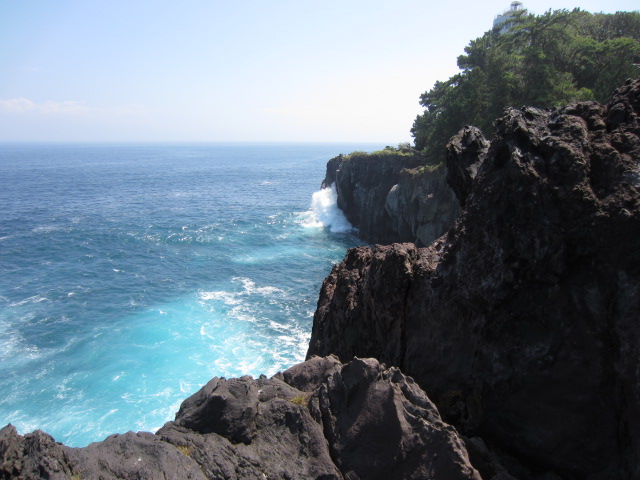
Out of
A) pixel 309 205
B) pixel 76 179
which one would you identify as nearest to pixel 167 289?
pixel 309 205

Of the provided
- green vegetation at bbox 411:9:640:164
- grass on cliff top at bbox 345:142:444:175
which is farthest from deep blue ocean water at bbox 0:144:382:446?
green vegetation at bbox 411:9:640:164

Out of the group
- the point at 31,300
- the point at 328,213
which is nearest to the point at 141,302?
the point at 31,300

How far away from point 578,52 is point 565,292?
4943 centimetres

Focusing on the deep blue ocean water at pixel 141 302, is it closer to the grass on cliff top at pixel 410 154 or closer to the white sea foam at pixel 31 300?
the white sea foam at pixel 31 300

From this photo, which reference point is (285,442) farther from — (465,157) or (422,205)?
(422,205)

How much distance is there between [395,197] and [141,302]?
3700 centimetres

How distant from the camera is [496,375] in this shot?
13047 mm

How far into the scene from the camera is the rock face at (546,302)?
11.3 meters

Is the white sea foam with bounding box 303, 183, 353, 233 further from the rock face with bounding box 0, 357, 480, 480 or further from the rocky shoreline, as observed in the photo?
the rock face with bounding box 0, 357, 480, 480

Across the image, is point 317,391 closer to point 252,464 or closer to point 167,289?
point 252,464

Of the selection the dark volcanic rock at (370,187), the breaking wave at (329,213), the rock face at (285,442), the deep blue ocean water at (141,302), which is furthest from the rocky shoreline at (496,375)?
the breaking wave at (329,213)

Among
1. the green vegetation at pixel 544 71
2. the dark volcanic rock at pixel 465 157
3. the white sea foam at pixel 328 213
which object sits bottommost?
the white sea foam at pixel 328 213

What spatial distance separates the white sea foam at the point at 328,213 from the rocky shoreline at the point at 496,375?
6091 cm

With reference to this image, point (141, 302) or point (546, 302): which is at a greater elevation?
point (546, 302)
